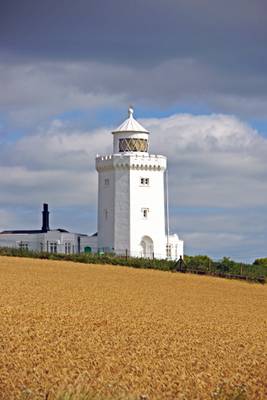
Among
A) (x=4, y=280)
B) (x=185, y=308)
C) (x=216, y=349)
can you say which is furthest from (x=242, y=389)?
(x=4, y=280)

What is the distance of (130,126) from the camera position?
88.4 m

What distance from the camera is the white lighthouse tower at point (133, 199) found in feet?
275

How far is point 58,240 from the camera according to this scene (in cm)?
8775

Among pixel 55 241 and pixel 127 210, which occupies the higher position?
pixel 127 210

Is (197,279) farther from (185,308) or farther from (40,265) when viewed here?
(185,308)

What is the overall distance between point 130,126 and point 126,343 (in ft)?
204

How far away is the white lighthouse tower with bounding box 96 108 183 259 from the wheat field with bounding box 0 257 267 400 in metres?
31.6

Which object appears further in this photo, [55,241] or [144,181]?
[55,241]

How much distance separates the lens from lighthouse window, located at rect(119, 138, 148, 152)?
88375mm

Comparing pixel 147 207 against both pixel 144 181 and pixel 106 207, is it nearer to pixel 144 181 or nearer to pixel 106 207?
pixel 144 181

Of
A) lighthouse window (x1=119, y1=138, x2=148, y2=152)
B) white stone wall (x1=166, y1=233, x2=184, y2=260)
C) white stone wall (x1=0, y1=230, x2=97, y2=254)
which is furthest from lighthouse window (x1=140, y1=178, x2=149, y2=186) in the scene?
white stone wall (x1=0, y1=230, x2=97, y2=254)

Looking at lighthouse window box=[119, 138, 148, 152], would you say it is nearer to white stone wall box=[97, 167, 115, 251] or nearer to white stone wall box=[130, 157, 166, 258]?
white stone wall box=[97, 167, 115, 251]

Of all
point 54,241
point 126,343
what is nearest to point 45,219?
point 54,241

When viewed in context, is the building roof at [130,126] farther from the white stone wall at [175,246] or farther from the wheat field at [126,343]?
the wheat field at [126,343]
